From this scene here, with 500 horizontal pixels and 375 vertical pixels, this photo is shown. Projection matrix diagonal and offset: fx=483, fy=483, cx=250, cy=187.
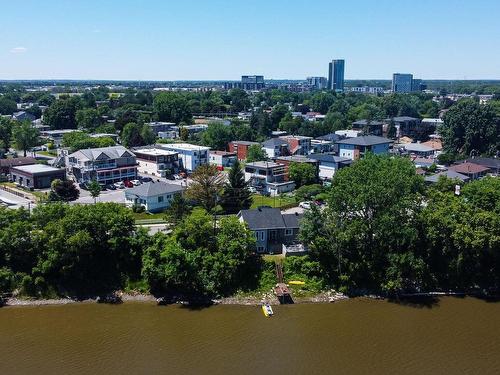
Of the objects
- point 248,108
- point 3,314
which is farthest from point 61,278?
point 248,108

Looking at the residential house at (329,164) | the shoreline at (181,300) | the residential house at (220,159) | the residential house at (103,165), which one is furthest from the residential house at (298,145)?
the shoreline at (181,300)

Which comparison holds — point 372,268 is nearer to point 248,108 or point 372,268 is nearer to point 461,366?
point 461,366

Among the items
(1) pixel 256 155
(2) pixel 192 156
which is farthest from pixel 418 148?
(2) pixel 192 156

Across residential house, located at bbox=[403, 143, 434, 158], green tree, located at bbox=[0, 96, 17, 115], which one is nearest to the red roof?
residential house, located at bbox=[403, 143, 434, 158]

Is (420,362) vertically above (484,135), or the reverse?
(484,135)

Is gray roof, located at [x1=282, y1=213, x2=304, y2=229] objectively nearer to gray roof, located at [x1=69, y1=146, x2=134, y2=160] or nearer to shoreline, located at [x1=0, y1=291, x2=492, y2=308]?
shoreline, located at [x1=0, y1=291, x2=492, y2=308]

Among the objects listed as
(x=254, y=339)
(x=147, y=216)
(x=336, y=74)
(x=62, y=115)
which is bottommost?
(x=254, y=339)

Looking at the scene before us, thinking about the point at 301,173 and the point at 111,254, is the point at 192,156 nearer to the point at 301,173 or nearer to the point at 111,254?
the point at 301,173
